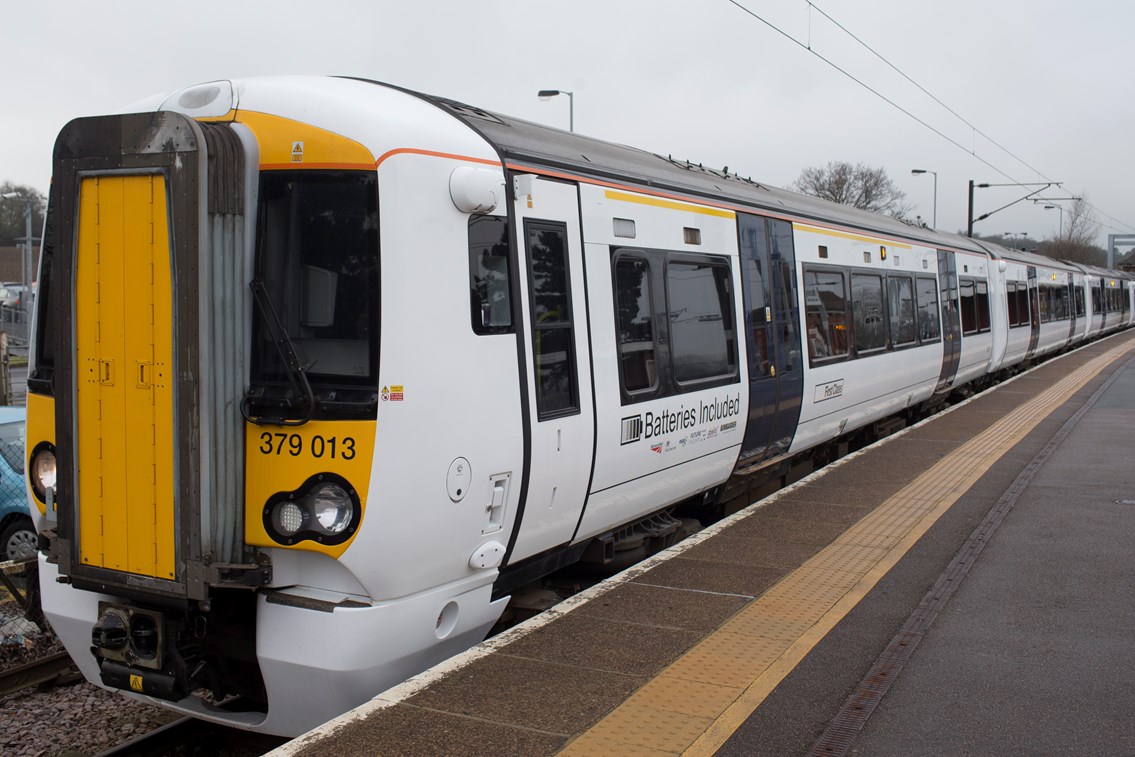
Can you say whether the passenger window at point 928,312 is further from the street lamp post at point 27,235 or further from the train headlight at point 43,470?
the street lamp post at point 27,235

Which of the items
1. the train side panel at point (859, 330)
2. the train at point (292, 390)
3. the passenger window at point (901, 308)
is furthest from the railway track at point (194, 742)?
the passenger window at point (901, 308)

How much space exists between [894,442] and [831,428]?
2124 millimetres

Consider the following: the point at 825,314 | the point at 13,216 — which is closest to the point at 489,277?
the point at 825,314

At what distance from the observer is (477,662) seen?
4.56 meters

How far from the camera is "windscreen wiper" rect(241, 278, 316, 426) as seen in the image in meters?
4.07

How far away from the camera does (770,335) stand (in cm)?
809

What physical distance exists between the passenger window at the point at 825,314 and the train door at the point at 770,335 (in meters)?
0.37

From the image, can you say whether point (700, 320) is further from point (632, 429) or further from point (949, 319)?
point (949, 319)

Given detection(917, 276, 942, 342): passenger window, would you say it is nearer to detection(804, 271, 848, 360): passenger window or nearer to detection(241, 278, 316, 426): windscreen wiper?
detection(804, 271, 848, 360): passenger window

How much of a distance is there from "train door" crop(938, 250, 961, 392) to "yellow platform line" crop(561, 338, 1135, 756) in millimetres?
6469

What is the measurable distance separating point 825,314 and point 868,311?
1623 millimetres

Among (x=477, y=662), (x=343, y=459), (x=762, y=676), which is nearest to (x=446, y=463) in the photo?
(x=343, y=459)

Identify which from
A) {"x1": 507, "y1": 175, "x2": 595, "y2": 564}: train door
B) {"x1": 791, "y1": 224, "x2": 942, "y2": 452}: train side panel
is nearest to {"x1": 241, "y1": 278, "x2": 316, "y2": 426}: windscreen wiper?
{"x1": 507, "y1": 175, "x2": 595, "y2": 564}: train door

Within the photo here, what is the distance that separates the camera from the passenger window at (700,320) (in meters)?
6.53
